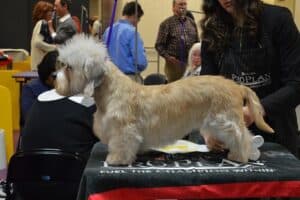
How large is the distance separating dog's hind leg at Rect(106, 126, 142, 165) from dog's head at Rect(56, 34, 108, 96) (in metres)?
0.15

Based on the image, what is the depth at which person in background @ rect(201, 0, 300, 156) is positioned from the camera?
1699 millimetres

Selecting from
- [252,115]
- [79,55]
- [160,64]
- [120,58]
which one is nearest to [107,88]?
[79,55]

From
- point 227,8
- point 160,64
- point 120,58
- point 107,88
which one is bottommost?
point 160,64

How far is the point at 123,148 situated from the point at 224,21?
639 millimetres

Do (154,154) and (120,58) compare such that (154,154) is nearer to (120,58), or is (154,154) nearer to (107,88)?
(107,88)

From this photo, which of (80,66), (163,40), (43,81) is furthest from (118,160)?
(163,40)

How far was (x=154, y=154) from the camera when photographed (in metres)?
1.58

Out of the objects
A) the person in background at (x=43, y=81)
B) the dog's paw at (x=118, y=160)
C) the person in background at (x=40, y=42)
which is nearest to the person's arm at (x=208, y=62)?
the dog's paw at (x=118, y=160)

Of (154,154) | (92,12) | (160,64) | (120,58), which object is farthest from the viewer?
(92,12)

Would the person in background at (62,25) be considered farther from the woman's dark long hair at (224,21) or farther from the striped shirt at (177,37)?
the woman's dark long hair at (224,21)

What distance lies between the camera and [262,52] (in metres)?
1.74

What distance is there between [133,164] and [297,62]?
0.64 m

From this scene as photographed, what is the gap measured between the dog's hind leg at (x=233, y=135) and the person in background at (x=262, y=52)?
201mm

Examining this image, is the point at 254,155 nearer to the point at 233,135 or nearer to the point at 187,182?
the point at 233,135
